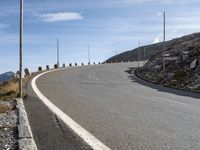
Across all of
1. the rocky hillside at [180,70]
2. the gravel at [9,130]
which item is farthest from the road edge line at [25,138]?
the rocky hillside at [180,70]

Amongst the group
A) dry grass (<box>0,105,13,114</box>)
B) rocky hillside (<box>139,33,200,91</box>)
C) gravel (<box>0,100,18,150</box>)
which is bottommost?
gravel (<box>0,100,18,150</box>)

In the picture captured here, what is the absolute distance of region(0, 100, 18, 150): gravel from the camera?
7.48m

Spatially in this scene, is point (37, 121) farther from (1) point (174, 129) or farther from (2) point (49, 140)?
(1) point (174, 129)

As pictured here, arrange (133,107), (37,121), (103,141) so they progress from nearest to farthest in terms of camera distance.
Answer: (103,141) → (37,121) → (133,107)

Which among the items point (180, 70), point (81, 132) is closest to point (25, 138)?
point (81, 132)

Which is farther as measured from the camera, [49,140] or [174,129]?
[174,129]

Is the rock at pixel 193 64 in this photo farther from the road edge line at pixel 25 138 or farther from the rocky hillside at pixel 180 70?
the road edge line at pixel 25 138

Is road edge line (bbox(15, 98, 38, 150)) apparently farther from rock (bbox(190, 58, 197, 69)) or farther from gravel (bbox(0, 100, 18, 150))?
rock (bbox(190, 58, 197, 69))

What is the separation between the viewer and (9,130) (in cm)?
914

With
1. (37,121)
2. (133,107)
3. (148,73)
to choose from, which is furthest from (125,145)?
(148,73)

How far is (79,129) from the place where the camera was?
9164 millimetres

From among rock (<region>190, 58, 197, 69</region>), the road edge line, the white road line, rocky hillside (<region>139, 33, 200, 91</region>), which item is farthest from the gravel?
rock (<region>190, 58, 197, 69</region>)

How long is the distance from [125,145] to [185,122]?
326 cm


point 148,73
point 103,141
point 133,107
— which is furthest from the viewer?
point 148,73
